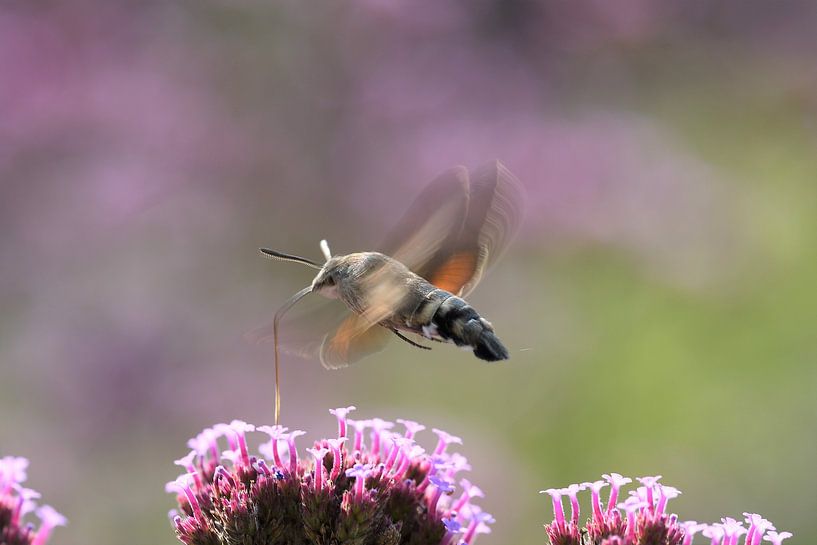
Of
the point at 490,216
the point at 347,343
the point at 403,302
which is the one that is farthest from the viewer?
the point at 490,216

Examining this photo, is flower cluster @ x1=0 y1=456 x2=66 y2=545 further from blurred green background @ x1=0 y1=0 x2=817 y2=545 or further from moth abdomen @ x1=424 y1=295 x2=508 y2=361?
blurred green background @ x1=0 y1=0 x2=817 y2=545

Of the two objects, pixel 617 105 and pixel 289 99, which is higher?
pixel 617 105

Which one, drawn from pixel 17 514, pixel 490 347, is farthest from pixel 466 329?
pixel 17 514

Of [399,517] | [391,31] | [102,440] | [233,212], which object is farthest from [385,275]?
[391,31]

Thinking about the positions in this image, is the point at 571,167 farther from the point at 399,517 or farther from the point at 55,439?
the point at 399,517

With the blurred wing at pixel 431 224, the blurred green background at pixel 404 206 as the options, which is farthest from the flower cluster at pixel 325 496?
the blurred green background at pixel 404 206

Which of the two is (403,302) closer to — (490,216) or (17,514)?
(490,216)
